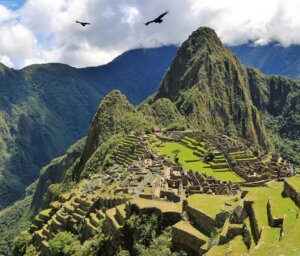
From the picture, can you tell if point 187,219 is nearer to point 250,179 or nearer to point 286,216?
point 286,216

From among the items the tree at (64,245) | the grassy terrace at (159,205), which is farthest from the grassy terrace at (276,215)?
the tree at (64,245)

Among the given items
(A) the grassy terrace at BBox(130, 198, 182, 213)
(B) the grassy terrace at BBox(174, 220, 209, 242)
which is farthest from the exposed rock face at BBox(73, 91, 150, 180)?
(B) the grassy terrace at BBox(174, 220, 209, 242)

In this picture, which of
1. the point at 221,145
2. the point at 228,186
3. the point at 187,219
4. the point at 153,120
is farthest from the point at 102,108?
the point at 187,219

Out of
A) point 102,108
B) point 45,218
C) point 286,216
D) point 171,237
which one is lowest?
point 45,218

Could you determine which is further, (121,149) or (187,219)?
(121,149)

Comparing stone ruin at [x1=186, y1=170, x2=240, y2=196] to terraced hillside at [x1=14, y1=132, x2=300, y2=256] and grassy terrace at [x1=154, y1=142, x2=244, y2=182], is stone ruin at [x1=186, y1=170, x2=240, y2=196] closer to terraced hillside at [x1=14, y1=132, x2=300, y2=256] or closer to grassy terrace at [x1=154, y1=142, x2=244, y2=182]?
terraced hillside at [x1=14, y1=132, x2=300, y2=256]
